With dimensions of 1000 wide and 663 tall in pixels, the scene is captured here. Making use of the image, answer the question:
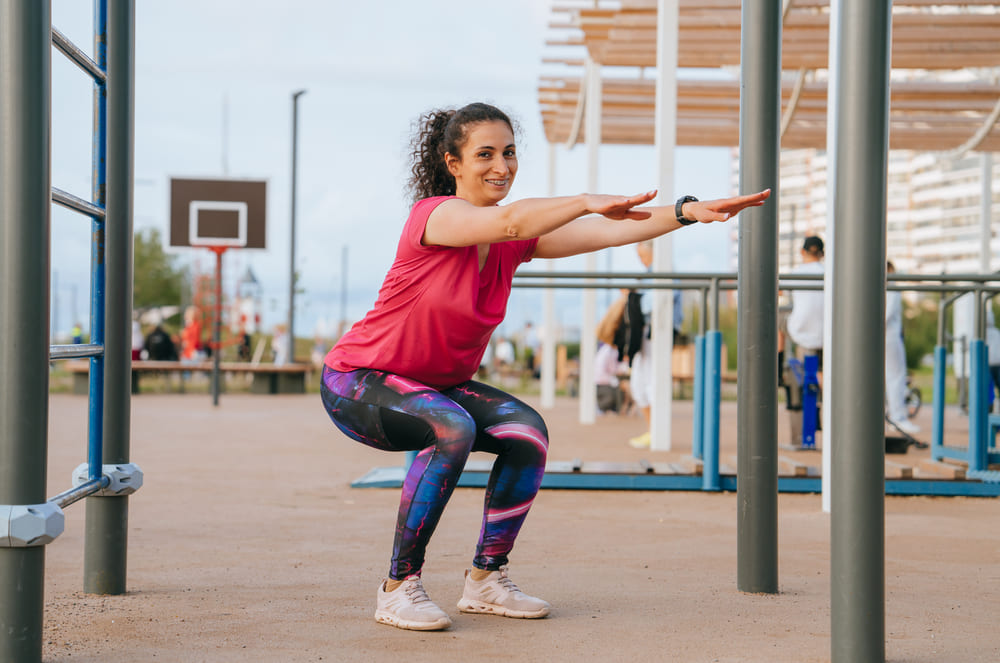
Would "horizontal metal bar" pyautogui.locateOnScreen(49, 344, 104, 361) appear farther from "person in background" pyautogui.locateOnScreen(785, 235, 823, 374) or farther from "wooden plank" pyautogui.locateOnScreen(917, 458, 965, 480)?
"person in background" pyautogui.locateOnScreen(785, 235, 823, 374)

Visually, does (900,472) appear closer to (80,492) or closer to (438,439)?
(438,439)

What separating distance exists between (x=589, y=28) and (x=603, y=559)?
7009mm

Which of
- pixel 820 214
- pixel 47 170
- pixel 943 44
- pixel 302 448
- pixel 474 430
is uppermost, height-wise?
pixel 820 214

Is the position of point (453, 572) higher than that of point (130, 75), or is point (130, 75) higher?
point (130, 75)

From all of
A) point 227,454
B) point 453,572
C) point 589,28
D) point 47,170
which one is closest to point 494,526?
point 453,572

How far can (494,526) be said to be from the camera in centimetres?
314

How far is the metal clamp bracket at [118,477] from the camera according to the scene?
10.1ft

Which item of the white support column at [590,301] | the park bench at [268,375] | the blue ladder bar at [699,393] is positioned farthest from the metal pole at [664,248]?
the park bench at [268,375]

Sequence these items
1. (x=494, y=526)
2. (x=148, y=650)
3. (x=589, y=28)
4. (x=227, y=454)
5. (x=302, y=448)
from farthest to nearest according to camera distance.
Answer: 1. (x=589, y=28)
2. (x=302, y=448)
3. (x=227, y=454)
4. (x=494, y=526)
5. (x=148, y=650)

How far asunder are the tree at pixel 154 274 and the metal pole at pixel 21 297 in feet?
158

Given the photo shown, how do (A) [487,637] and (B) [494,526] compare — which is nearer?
(A) [487,637]

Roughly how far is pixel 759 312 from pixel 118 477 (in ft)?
6.74

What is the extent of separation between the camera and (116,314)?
10.5 feet

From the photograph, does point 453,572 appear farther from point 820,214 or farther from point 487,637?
point 820,214
